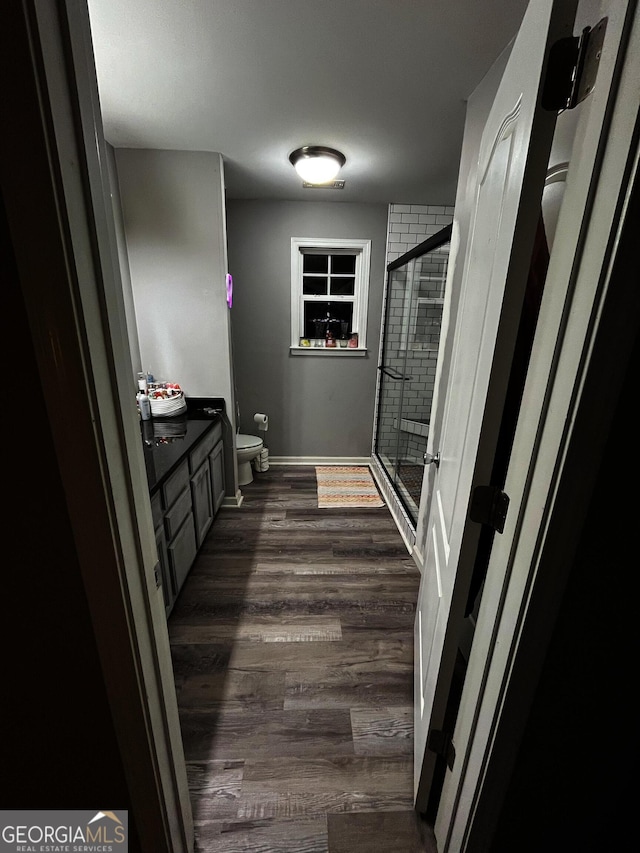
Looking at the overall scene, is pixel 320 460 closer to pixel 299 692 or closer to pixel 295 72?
pixel 299 692

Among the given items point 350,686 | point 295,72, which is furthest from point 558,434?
point 295,72

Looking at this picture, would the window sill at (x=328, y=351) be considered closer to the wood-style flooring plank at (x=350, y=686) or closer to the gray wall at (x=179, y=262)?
the gray wall at (x=179, y=262)

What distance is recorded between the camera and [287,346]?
353cm

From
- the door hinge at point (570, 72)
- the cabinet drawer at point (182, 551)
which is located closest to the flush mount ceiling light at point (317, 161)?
the door hinge at point (570, 72)

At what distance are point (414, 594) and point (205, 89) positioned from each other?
9.14 ft

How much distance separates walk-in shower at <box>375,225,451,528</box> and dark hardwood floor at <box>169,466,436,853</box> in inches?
35.7

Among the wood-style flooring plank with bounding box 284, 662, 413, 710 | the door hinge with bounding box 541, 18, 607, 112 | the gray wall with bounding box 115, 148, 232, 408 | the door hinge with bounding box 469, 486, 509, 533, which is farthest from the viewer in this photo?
the gray wall with bounding box 115, 148, 232, 408

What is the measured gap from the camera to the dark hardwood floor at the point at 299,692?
1.11 metres

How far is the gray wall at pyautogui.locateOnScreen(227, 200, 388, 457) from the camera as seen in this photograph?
323 centimetres

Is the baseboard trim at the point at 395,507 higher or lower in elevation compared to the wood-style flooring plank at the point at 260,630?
higher

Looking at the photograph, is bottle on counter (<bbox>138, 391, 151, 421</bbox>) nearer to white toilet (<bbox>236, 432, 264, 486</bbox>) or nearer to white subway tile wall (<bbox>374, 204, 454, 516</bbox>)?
white toilet (<bbox>236, 432, 264, 486</bbox>)

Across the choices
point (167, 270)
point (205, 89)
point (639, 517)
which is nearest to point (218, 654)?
point (639, 517)

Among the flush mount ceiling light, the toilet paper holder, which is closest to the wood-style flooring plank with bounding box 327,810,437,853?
the toilet paper holder

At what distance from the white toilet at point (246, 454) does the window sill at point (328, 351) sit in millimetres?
984
